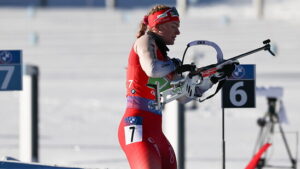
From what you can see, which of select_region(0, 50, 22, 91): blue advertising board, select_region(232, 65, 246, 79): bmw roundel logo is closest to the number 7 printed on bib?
select_region(232, 65, 246, 79): bmw roundel logo

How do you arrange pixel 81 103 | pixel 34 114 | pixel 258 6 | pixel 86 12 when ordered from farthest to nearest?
pixel 258 6
pixel 86 12
pixel 81 103
pixel 34 114

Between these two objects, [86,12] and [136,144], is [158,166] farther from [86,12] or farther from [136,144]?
[86,12]

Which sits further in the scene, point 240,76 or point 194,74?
point 240,76

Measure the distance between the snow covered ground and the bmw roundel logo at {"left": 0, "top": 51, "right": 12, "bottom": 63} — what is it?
284 cm

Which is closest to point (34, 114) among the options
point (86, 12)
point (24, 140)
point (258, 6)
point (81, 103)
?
point (24, 140)

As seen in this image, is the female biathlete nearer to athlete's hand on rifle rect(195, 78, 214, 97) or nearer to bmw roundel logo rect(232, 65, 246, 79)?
athlete's hand on rifle rect(195, 78, 214, 97)

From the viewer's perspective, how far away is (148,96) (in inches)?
189

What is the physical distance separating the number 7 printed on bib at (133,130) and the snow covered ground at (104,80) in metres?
4.09

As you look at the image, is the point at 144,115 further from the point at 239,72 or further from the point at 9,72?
the point at 9,72

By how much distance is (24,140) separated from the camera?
26.9 feet

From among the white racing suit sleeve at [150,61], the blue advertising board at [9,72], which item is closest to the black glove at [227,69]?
the white racing suit sleeve at [150,61]

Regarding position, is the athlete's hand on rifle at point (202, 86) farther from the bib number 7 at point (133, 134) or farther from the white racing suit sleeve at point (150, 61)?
the bib number 7 at point (133, 134)

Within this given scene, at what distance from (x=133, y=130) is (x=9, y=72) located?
5.57 ft

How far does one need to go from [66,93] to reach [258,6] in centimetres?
2269
